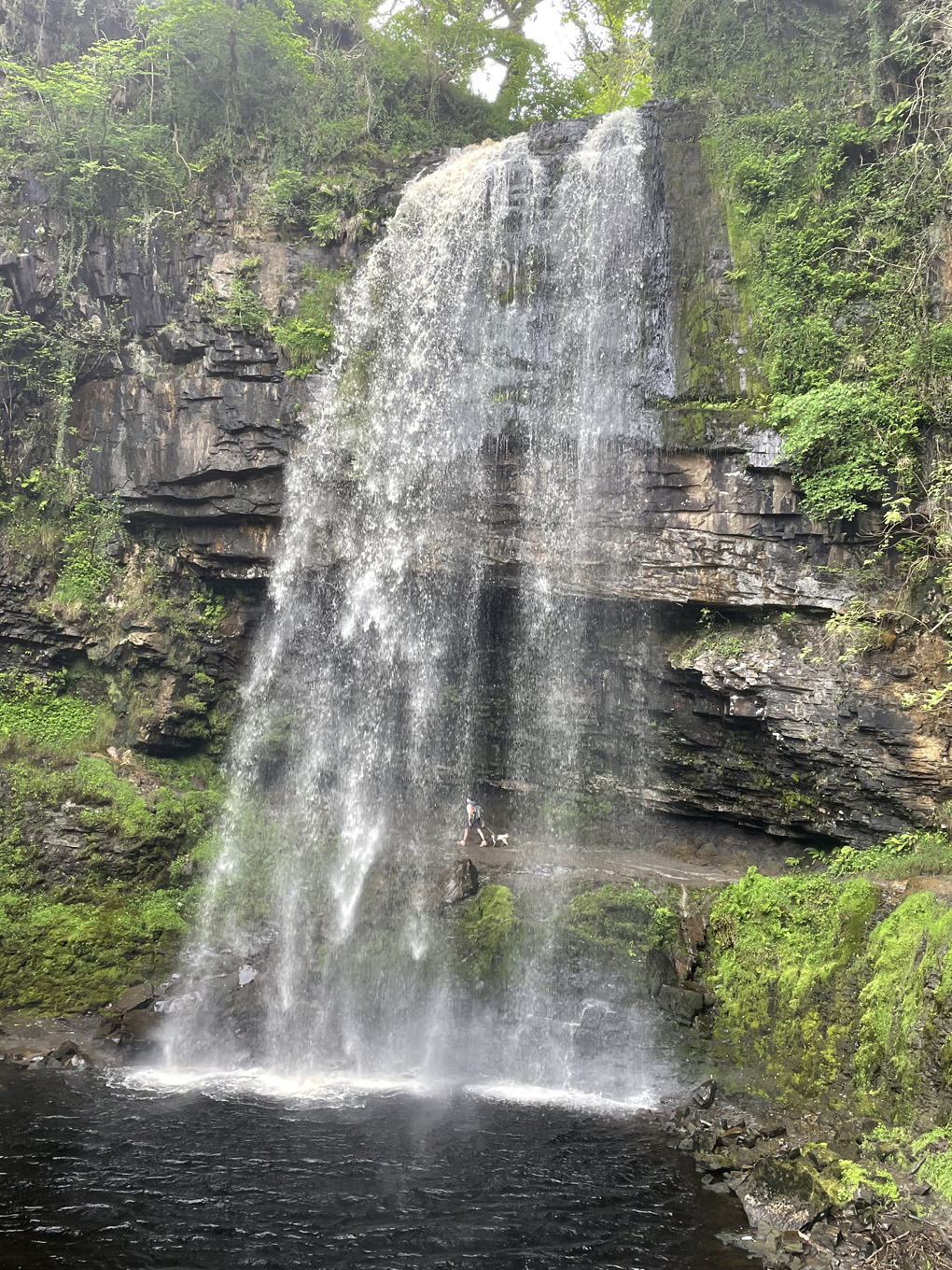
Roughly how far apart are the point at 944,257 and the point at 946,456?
11.6 ft

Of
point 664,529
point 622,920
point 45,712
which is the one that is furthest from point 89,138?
point 622,920

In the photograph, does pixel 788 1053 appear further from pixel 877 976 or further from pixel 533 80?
pixel 533 80

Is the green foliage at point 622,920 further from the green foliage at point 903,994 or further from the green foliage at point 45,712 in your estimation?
the green foliage at point 45,712

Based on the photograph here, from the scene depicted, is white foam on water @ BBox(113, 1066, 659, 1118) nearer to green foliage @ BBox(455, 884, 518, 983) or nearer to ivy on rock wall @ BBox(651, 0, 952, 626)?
green foliage @ BBox(455, 884, 518, 983)

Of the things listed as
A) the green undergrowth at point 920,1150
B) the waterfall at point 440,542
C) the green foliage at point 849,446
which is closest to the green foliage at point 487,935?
the waterfall at point 440,542

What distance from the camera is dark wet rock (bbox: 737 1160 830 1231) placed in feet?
26.0

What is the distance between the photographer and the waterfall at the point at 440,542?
14.7 meters

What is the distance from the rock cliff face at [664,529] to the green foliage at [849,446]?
395 mm

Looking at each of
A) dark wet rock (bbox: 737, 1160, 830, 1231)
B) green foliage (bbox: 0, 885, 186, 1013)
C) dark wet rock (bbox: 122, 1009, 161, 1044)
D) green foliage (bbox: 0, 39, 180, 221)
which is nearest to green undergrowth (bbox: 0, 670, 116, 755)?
green foliage (bbox: 0, 885, 186, 1013)

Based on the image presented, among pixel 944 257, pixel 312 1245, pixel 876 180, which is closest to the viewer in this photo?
pixel 312 1245

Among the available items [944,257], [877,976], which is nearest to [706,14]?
[944,257]

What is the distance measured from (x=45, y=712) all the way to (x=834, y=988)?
14.7 meters

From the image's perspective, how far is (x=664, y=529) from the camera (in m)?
14.0

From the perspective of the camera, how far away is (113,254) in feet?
57.3
